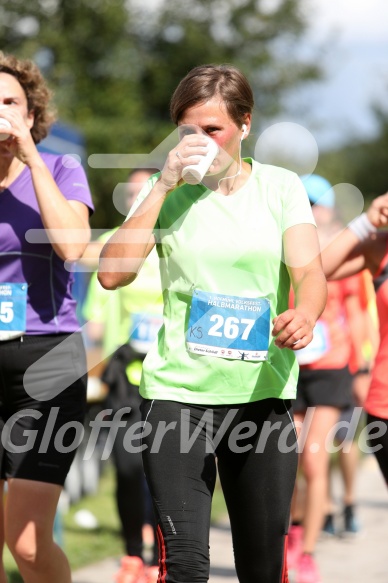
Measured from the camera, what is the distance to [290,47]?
118ft

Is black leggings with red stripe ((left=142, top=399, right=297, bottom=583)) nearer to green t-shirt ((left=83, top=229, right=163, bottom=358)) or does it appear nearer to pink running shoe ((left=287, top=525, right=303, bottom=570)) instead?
green t-shirt ((left=83, top=229, right=163, bottom=358))

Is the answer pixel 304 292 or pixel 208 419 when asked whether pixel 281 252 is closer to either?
pixel 304 292

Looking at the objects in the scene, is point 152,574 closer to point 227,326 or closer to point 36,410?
point 36,410

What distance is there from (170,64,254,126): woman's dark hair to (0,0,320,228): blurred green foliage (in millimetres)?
20664

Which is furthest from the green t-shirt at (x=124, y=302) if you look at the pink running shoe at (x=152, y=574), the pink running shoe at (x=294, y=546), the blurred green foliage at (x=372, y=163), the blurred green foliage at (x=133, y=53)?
the blurred green foliage at (x=372, y=163)

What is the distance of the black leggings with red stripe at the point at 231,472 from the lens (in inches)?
128

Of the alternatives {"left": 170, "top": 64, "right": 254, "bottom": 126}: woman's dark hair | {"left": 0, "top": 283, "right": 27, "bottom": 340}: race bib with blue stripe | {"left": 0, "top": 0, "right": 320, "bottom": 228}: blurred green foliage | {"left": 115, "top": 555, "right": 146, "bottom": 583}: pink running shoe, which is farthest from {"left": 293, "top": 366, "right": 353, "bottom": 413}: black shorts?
{"left": 0, "top": 0, "right": 320, "bottom": 228}: blurred green foliage

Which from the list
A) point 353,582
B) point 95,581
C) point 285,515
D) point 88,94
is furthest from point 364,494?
point 88,94

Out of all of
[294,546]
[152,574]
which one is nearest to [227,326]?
[152,574]

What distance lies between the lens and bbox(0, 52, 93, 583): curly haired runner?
371cm

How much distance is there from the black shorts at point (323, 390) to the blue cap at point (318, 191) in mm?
1068

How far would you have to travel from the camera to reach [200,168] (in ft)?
10.3

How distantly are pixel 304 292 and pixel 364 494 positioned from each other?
→ 257 inches

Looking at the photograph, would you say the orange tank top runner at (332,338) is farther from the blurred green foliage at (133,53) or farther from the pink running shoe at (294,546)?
the blurred green foliage at (133,53)
